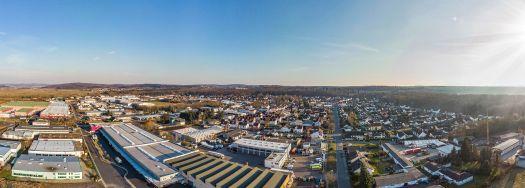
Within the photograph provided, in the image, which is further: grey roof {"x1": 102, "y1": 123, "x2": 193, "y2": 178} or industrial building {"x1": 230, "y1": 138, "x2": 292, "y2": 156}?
industrial building {"x1": 230, "y1": 138, "x2": 292, "y2": 156}

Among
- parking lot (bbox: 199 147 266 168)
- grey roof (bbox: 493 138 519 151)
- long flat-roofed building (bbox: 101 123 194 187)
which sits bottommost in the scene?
parking lot (bbox: 199 147 266 168)

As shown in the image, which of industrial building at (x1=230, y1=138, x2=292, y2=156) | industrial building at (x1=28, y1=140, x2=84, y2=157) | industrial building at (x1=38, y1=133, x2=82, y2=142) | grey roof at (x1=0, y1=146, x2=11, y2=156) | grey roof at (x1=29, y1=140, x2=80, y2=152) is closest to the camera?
grey roof at (x1=0, y1=146, x2=11, y2=156)

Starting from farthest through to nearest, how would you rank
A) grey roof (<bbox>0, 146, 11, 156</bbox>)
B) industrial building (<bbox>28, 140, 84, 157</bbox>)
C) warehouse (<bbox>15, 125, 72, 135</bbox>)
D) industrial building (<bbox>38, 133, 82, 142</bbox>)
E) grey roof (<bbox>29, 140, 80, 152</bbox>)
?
warehouse (<bbox>15, 125, 72, 135</bbox>), industrial building (<bbox>38, 133, 82, 142</bbox>), grey roof (<bbox>29, 140, 80, 152</bbox>), industrial building (<bbox>28, 140, 84, 157</bbox>), grey roof (<bbox>0, 146, 11, 156</bbox>)

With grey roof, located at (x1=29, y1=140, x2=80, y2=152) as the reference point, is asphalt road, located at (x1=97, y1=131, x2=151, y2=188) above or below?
below

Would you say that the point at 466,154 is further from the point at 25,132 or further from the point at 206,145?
the point at 25,132

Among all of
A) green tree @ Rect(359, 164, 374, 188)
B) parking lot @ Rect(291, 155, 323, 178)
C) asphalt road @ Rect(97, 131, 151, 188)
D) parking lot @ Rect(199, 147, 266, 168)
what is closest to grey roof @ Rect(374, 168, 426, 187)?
green tree @ Rect(359, 164, 374, 188)

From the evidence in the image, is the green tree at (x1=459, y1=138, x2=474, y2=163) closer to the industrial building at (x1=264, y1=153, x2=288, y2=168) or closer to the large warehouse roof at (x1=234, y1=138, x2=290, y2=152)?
the industrial building at (x1=264, y1=153, x2=288, y2=168)

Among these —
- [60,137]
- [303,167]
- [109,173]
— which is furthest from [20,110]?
[303,167]
